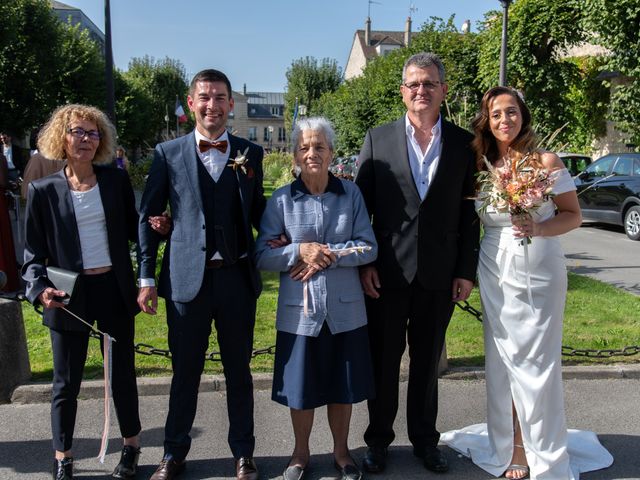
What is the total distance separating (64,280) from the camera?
3.41 metres

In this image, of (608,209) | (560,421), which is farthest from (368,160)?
(608,209)

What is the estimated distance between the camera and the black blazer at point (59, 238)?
11.5 feet

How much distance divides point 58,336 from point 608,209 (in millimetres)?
13721

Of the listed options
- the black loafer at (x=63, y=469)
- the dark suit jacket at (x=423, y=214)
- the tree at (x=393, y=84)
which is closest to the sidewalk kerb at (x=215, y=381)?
the black loafer at (x=63, y=469)

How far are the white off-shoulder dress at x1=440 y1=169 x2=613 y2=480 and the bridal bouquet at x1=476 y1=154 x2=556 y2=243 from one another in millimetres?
135

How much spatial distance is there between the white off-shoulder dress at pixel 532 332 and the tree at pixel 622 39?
13591mm

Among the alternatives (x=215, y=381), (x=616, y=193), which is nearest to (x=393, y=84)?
(x=616, y=193)

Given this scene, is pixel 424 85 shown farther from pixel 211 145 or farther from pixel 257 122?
pixel 257 122

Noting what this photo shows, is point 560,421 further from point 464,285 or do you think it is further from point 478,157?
point 478,157

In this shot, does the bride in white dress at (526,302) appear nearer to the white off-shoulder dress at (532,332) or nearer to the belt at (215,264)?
the white off-shoulder dress at (532,332)

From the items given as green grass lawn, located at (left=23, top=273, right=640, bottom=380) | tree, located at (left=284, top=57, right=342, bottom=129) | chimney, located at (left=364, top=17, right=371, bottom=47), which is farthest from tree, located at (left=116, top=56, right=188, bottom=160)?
green grass lawn, located at (left=23, top=273, right=640, bottom=380)

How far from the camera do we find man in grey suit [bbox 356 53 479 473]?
3.73 m

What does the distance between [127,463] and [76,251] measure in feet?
4.39

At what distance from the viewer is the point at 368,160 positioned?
12.8ft
